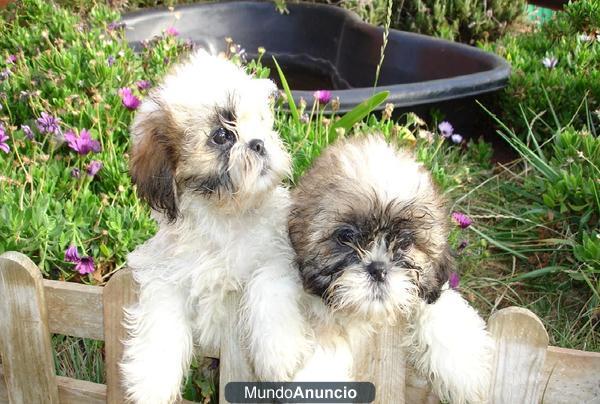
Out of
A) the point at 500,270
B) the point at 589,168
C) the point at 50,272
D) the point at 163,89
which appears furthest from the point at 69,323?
the point at 589,168

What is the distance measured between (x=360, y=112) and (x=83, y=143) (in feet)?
4.79

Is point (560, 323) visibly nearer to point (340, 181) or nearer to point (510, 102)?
point (340, 181)

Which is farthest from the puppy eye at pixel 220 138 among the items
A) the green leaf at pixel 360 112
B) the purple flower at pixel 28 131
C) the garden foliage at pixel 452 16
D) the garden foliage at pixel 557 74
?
the garden foliage at pixel 452 16

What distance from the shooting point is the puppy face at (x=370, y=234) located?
6.94ft

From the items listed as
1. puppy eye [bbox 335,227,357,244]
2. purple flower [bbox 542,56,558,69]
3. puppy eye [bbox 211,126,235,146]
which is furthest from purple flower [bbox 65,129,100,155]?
purple flower [bbox 542,56,558,69]

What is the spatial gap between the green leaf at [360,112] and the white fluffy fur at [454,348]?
1563mm

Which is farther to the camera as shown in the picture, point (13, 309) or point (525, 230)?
point (525, 230)

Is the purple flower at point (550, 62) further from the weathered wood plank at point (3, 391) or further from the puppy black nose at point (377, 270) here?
the weathered wood plank at point (3, 391)

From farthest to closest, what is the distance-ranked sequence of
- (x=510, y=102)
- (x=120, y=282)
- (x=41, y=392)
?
(x=510, y=102), (x=41, y=392), (x=120, y=282)

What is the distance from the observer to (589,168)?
3928 millimetres

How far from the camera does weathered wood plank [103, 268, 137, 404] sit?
2572 mm

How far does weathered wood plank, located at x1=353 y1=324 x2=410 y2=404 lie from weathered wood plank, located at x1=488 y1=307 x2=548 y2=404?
31 cm

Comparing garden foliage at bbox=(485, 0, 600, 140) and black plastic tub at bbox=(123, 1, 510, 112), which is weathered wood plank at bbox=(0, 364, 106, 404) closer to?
black plastic tub at bbox=(123, 1, 510, 112)

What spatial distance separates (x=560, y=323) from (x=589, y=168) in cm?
93
